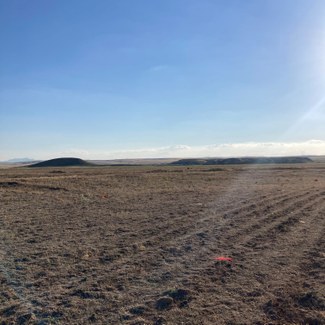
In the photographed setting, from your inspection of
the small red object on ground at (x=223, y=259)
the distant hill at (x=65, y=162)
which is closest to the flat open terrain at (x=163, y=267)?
the small red object on ground at (x=223, y=259)

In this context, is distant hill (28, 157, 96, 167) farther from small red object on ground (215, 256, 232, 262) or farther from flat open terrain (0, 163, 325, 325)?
small red object on ground (215, 256, 232, 262)

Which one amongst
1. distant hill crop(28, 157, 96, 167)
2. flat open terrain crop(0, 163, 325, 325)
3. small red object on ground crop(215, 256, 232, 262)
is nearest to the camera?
flat open terrain crop(0, 163, 325, 325)

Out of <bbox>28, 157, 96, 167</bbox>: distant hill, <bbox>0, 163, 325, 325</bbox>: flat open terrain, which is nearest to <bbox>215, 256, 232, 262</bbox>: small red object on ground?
<bbox>0, 163, 325, 325</bbox>: flat open terrain

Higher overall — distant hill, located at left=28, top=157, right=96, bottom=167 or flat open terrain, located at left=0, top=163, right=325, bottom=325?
distant hill, located at left=28, top=157, right=96, bottom=167

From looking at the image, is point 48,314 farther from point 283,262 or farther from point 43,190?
point 43,190

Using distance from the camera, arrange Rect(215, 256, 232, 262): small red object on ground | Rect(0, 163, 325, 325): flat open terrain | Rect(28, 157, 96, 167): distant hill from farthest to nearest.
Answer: Rect(28, 157, 96, 167): distant hill → Rect(215, 256, 232, 262): small red object on ground → Rect(0, 163, 325, 325): flat open terrain

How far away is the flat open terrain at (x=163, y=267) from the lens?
4785mm

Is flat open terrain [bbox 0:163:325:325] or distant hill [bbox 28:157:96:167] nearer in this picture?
flat open terrain [bbox 0:163:325:325]

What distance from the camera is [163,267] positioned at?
6.62m

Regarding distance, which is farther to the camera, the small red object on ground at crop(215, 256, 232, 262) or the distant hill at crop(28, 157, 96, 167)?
the distant hill at crop(28, 157, 96, 167)

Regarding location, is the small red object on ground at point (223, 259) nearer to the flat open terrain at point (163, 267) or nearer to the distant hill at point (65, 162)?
the flat open terrain at point (163, 267)

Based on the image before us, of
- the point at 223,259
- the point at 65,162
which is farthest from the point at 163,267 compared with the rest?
the point at 65,162

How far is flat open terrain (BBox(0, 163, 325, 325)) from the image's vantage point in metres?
4.79

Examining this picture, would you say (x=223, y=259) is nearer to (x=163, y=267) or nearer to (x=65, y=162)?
(x=163, y=267)
